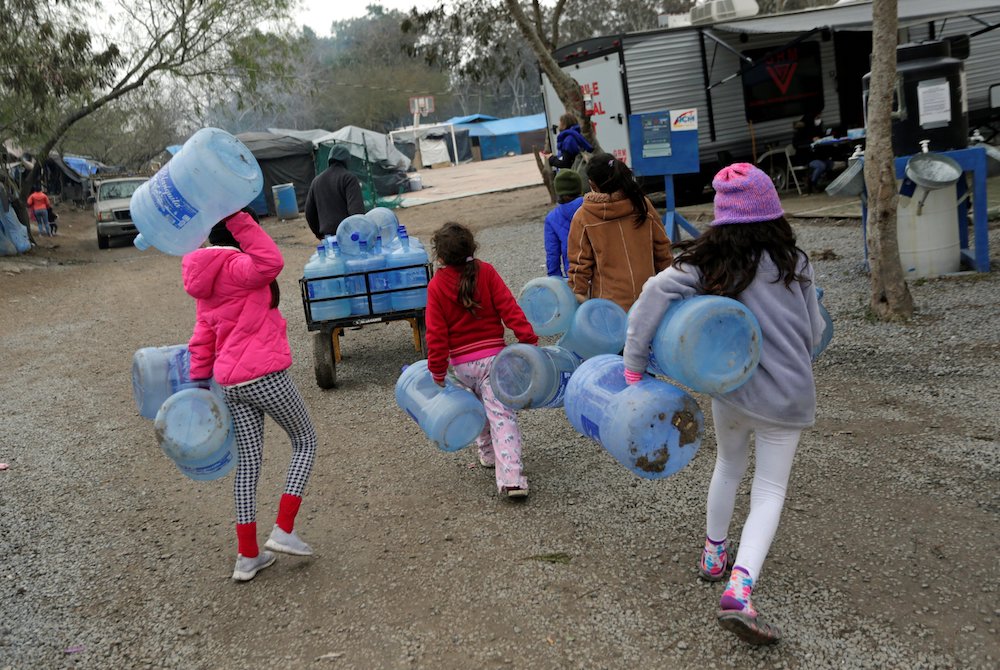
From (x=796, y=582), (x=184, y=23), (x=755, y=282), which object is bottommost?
(x=796, y=582)

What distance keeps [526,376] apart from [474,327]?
0.45 meters

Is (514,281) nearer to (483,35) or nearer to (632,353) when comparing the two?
(632,353)

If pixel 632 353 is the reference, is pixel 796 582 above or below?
below

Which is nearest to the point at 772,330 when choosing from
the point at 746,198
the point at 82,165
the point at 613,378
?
the point at 746,198

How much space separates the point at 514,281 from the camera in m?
11.1

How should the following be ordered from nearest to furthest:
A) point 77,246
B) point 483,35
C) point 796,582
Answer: point 796,582 → point 483,35 → point 77,246

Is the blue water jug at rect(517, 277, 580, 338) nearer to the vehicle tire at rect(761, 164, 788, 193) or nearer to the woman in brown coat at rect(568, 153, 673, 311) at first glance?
the woman in brown coat at rect(568, 153, 673, 311)

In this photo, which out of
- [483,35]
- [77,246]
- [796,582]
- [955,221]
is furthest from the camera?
[77,246]

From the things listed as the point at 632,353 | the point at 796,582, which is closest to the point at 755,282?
the point at 632,353

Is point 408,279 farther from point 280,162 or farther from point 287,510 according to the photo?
point 280,162

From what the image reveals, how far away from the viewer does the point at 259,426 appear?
413 centimetres

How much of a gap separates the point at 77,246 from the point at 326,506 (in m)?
24.9

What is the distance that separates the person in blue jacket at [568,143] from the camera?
34.8ft

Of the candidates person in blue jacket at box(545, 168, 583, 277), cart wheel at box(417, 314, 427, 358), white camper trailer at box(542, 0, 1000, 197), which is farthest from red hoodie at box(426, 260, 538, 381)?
white camper trailer at box(542, 0, 1000, 197)
